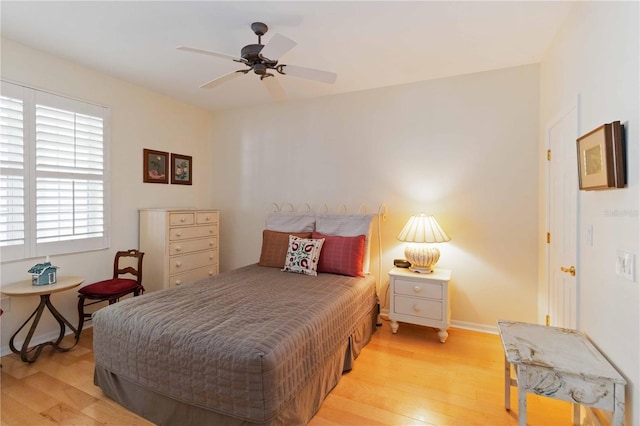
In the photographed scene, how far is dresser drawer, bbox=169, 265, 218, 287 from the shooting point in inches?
136

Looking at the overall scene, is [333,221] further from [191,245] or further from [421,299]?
[191,245]

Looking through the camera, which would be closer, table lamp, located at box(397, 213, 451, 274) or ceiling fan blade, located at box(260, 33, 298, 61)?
ceiling fan blade, located at box(260, 33, 298, 61)

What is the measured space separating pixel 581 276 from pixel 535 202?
4.04 ft

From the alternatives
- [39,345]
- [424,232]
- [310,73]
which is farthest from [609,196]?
[39,345]

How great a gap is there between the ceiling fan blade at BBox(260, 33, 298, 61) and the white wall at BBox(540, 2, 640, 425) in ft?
5.53

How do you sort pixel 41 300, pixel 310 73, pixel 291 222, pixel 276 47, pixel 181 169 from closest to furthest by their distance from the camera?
pixel 276 47 < pixel 310 73 < pixel 41 300 < pixel 291 222 < pixel 181 169

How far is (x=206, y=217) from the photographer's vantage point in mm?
3902

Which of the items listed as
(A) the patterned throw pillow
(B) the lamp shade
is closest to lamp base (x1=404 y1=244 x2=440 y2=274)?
(B) the lamp shade

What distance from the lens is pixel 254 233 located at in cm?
430

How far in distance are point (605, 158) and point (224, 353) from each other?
2.05 meters

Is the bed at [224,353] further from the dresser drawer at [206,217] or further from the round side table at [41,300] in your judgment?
the dresser drawer at [206,217]

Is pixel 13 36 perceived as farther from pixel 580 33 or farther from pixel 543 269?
pixel 543 269

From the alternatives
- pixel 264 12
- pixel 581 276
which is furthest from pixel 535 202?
pixel 264 12

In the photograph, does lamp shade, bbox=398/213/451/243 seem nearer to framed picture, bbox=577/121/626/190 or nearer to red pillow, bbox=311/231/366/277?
red pillow, bbox=311/231/366/277
